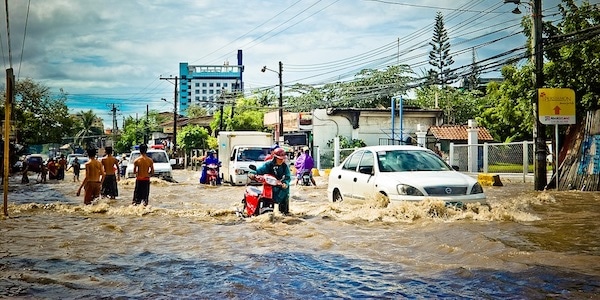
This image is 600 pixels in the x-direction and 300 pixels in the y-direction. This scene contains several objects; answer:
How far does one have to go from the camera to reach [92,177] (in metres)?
13.5

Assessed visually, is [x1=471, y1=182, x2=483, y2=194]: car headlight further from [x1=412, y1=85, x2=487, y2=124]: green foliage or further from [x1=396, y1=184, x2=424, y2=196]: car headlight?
[x1=412, y1=85, x2=487, y2=124]: green foliage

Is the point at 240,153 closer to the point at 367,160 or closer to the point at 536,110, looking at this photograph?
the point at 536,110

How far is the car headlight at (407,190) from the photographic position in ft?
31.9

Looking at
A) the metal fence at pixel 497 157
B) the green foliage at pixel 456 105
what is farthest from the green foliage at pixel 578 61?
the green foliage at pixel 456 105

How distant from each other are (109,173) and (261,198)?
6548 millimetres

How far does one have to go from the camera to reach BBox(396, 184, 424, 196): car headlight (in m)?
9.73

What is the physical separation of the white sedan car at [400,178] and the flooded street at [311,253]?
23 cm

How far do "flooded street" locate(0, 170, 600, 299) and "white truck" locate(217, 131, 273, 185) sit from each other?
973 centimetres

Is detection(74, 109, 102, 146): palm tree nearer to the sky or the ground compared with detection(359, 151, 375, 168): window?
nearer to the sky

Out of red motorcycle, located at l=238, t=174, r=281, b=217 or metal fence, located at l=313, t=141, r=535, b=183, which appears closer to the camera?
red motorcycle, located at l=238, t=174, r=281, b=217

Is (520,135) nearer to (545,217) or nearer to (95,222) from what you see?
(545,217)

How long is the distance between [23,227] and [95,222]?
1.34 metres

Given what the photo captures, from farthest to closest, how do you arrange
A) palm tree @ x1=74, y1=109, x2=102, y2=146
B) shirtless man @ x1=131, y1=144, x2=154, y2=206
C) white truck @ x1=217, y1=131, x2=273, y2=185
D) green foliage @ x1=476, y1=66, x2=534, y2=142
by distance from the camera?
palm tree @ x1=74, y1=109, x2=102, y2=146 < white truck @ x1=217, y1=131, x2=273, y2=185 < green foliage @ x1=476, y1=66, x2=534, y2=142 < shirtless man @ x1=131, y1=144, x2=154, y2=206

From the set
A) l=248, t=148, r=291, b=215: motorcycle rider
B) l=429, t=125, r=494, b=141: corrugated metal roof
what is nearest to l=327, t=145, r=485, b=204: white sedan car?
l=248, t=148, r=291, b=215: motorcycle rider
